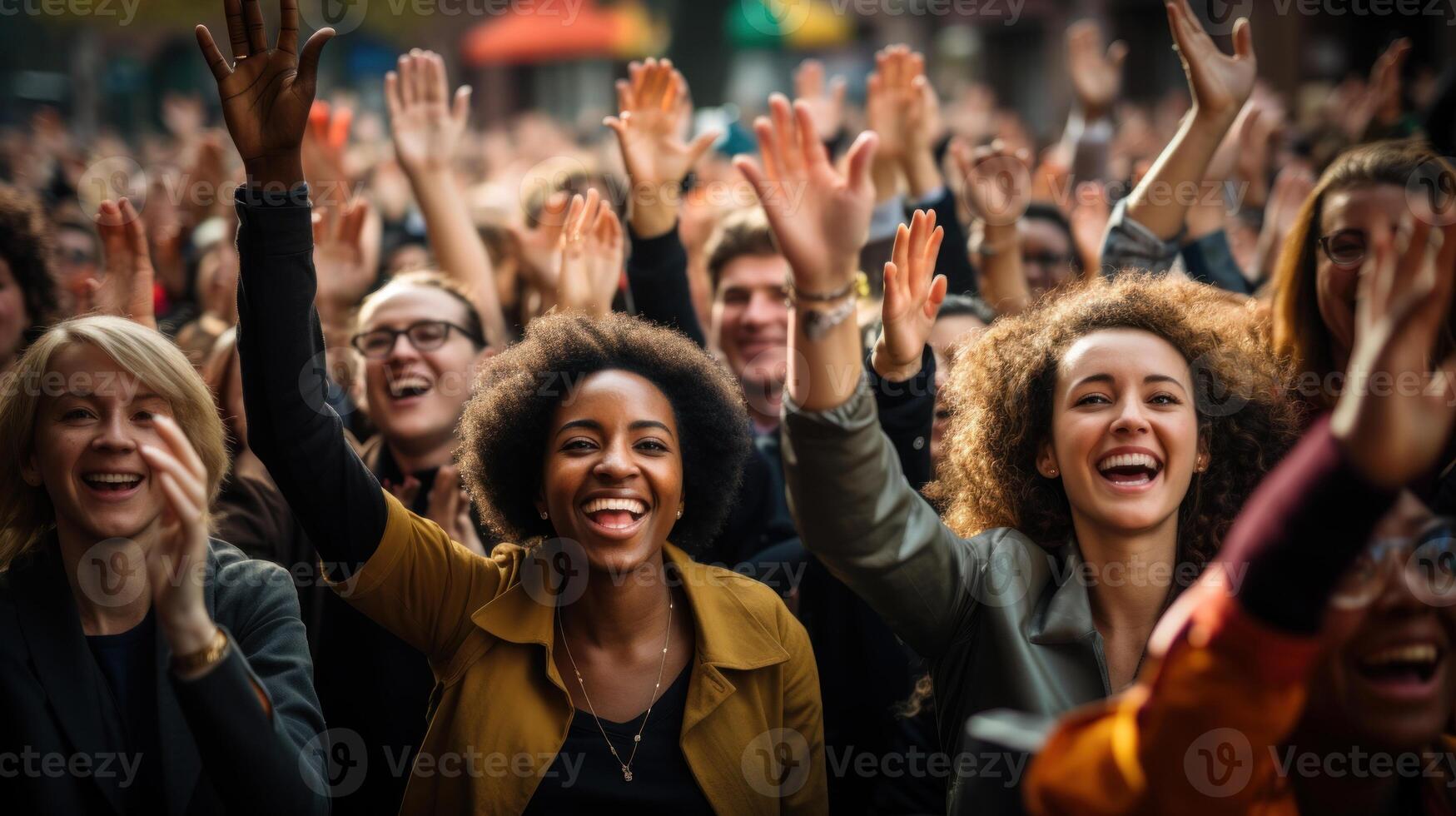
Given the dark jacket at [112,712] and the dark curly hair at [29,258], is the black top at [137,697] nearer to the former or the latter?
the dark jacket at [112,712]

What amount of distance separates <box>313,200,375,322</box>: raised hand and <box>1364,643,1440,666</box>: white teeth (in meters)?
3.57

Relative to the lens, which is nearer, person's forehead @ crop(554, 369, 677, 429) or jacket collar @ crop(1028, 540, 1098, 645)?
Answer: jacket collar @ crop(1028, 540, 1098, 645)

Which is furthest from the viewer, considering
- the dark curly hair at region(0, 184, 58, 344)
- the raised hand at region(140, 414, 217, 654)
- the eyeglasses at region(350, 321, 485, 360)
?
the dark curly hair at region(0, 184, 58, 344)

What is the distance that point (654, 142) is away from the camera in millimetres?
4117

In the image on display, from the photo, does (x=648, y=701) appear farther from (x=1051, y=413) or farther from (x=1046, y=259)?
(x=1046, y=259)

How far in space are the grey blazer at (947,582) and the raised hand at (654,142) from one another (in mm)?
1643

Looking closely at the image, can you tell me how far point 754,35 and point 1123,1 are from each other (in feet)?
24.2

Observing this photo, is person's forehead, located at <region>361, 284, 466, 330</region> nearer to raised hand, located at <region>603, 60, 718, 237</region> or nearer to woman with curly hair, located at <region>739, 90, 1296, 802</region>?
raised hand, located at <region>603, 60, 718, 237</region>

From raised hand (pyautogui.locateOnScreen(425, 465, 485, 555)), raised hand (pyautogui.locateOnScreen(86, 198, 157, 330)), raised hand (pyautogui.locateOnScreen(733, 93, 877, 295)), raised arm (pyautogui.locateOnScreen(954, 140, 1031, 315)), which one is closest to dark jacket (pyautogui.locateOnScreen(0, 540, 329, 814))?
raised hand (pyautogui.locateOnScreen(425, 465, 485, 555))

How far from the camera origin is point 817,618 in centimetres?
327

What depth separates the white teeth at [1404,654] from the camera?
1896 millimetres

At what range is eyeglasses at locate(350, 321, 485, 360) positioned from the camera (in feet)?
12.5

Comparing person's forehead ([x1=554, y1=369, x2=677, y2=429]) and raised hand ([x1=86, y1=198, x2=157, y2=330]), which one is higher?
raised hand ([x1=86, y1=198, x2=157, y2=330])

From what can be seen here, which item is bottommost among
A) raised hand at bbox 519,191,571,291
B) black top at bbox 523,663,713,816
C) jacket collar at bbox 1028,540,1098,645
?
black top at bbox 523,663,713,816
